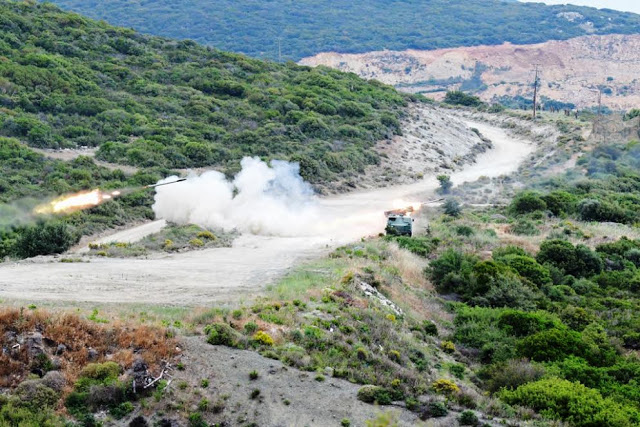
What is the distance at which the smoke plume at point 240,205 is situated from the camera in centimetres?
4906

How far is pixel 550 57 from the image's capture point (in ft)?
648

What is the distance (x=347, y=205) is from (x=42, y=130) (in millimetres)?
29439

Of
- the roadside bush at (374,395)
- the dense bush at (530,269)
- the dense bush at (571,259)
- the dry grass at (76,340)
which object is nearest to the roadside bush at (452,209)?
the dense bush at (571,259)

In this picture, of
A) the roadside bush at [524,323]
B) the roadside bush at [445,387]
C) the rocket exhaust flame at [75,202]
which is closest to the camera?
the roadside bush at [445,387]

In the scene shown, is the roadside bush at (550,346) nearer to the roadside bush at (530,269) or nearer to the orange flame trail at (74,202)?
the roadside bush at (530,269)

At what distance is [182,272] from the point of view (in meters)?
33.8

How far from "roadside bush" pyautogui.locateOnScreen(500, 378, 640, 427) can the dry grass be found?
12.1 m

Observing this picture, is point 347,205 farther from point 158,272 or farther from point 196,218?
point 158,272

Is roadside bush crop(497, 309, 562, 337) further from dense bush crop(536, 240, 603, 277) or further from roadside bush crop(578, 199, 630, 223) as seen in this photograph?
roadside bush crop(578, 199, 630, 223)

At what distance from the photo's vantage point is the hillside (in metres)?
175

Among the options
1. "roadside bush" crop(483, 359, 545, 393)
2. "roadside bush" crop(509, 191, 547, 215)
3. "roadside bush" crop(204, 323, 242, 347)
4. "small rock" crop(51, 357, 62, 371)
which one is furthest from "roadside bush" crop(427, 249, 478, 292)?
"small rock" crop(51, 357, 62, 371)

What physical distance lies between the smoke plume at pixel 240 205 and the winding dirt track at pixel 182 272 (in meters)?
1.93

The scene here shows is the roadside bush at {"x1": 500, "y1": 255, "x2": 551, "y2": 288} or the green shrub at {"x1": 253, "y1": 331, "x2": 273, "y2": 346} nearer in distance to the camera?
the green shrub at {"x1": 253, "y1": 331, "x2": 273, "y2": 346}

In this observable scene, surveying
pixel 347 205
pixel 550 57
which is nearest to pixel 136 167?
pixel 347 205
